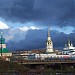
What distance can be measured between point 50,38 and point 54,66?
7045cm

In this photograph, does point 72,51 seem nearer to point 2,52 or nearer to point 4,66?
point 2,52

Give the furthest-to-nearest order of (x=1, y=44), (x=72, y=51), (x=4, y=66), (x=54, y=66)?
(x=72, y=51) < (x=1, y=44) < (x=54, y=66) < (x=4, y=66)

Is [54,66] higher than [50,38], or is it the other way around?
[50,38]

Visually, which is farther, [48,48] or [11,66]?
[48,48]

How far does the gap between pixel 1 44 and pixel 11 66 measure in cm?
5374

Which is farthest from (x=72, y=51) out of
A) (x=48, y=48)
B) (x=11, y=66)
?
(x=11, y=66)

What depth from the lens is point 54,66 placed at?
10062 cm

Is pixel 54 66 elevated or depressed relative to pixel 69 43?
depressed

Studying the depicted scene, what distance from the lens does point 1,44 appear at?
140750 millimetres

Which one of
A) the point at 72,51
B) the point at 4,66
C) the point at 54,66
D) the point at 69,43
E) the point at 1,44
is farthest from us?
the point at 69,43

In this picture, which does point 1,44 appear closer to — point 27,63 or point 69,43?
point 27,63

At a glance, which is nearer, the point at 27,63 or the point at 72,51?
the point at 27,63

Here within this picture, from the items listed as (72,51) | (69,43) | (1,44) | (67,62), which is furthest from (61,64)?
(69,43)

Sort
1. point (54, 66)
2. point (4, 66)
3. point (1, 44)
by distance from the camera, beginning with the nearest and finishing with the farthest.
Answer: point (4, 66)
point (54, 66)
point (1, 44)
